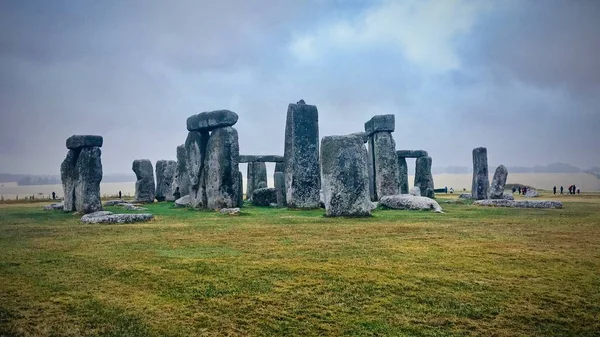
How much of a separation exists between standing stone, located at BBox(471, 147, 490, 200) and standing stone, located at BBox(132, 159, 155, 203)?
1693cm

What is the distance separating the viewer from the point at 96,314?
427 centimetres

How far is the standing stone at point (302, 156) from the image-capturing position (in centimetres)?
1478

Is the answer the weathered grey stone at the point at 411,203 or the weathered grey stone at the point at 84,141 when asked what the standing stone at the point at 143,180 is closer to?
the weathered grey stone at the point at 84,141

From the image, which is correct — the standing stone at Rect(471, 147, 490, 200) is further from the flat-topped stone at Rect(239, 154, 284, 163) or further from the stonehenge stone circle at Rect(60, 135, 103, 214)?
the stonehenge stone circle at Rect(60, 135, 103, 214)

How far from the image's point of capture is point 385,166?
1800 centimetres

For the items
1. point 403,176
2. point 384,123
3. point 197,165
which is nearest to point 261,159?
point 403,176

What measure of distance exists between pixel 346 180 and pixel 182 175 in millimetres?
12386

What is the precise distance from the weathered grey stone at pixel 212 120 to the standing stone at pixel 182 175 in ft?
18.2

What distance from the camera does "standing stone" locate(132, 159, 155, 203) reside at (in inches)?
867

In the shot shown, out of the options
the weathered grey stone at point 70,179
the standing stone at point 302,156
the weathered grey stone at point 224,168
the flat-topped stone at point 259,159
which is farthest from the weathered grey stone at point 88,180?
the flat-topped stone at point 259,159

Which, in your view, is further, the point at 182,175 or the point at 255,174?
the point at 255,174

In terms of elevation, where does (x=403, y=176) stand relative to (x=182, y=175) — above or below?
below

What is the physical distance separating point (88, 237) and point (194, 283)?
14.6 feet

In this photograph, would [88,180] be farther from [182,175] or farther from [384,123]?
[384,123]
